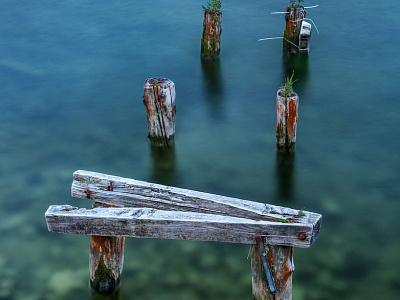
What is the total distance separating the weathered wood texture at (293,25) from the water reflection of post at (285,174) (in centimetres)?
449

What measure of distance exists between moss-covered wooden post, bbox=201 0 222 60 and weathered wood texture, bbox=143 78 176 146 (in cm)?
401

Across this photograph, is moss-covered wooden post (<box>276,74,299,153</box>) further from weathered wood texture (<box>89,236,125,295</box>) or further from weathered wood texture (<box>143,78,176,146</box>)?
weathered wood texture (<box>89,236,125,295</box>)

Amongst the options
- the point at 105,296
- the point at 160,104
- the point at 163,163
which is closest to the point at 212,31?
the point at 163,163

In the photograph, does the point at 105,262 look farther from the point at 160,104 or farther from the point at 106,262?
the point at 160,104

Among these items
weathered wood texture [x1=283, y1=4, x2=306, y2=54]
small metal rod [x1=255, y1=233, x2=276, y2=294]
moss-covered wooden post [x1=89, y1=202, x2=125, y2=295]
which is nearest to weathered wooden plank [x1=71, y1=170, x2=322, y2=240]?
moss-covered wooden post [x1=89, y1=202, x2=125, y2=295]

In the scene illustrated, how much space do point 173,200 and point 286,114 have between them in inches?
136

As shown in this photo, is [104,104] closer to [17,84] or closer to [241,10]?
[17,84]

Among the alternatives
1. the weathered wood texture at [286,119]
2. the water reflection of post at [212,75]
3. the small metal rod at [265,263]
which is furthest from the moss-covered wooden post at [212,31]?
the small metal rod at [265,263]

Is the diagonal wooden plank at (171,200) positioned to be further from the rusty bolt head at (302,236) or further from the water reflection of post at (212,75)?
the water reflection of post at (212,75)

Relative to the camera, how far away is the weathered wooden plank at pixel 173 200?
4.79 meters

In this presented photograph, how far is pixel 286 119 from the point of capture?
8.28 metres

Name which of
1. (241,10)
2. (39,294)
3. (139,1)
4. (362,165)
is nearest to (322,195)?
(362,165)

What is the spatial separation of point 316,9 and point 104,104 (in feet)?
28.7

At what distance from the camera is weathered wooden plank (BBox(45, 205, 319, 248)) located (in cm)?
465
